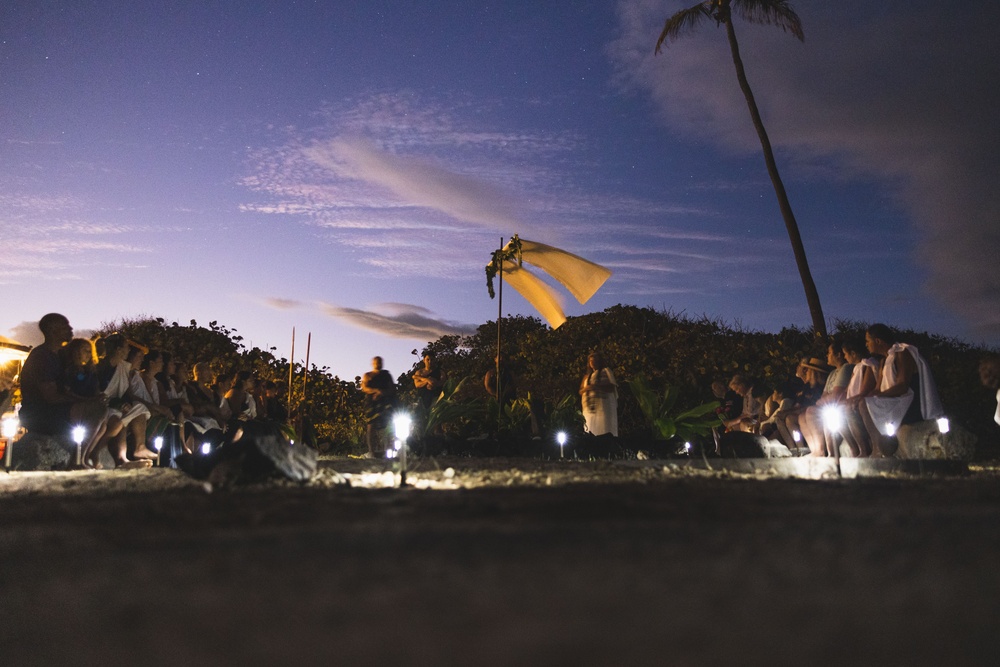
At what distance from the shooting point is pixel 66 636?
1.67 metres

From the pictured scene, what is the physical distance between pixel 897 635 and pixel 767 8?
16439mm

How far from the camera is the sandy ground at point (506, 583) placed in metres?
1.54

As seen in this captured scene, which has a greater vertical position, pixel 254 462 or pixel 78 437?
pixel 78 437

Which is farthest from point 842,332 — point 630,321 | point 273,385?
point 273,385

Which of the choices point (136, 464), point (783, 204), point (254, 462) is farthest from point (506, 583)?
point (783, 204)

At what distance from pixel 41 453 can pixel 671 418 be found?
26.2 feet

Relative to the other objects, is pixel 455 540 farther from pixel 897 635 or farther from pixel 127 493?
pixel 127 493

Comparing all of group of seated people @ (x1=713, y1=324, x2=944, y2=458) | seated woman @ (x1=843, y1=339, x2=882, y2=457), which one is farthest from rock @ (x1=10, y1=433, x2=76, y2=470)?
seated woman @ (x1=843, y1=339, x2=882, y2=457)

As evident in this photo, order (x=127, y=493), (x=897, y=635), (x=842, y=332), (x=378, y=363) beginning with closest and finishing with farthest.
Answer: (x=897, y=635)
(x=127, y=493)
(x=378, y=363)
(x=842, y=332)

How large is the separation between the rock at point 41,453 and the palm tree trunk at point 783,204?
11.4 m

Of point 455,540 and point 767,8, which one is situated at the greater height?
point 767,8

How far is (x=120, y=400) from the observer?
8094 mm

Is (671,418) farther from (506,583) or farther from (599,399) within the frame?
(506,583)

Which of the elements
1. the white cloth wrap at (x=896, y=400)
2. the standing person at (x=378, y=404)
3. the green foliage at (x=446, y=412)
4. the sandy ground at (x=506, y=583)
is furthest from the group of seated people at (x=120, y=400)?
the white cloth wrap at (x=896, y=400)
